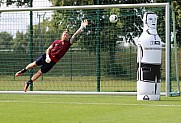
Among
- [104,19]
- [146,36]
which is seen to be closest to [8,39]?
[104,19]

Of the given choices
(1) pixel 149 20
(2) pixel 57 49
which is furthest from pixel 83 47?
(1) pixel 149 20

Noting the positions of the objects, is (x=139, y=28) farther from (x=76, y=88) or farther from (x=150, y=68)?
(x=150, y=68)

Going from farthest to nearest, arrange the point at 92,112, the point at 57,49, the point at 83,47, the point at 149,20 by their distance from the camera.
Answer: the point at 83,47
the point at 57,49
the point at 149,20
the point at 92,112

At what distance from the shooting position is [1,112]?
41.0 feet

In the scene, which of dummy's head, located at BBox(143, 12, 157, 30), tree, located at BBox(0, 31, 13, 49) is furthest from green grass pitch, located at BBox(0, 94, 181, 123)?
tree, located at BBox(0, 31, 13, 49)

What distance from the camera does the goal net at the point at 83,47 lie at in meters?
21.5

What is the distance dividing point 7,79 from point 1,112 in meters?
10.6

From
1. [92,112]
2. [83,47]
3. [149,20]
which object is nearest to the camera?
[92,112]

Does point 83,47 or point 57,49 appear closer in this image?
point 57,49

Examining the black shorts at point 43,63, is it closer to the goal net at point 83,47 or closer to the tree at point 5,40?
the goal net at point 83,47

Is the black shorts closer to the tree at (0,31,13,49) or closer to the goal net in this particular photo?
the goal net

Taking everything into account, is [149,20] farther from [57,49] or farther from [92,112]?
[92,112]

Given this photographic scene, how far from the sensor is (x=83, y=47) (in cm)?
2356

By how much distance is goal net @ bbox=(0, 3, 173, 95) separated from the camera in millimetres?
21469
